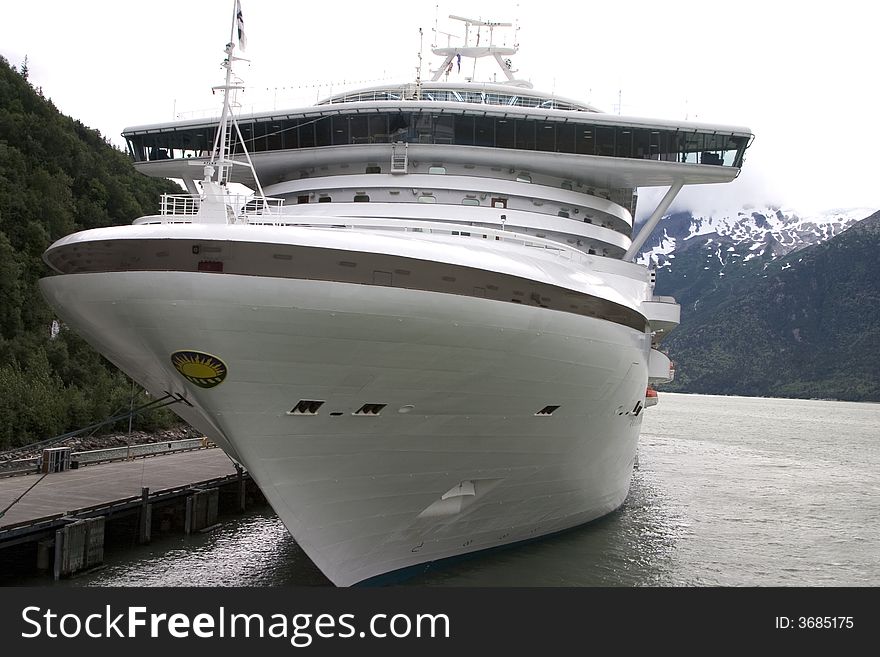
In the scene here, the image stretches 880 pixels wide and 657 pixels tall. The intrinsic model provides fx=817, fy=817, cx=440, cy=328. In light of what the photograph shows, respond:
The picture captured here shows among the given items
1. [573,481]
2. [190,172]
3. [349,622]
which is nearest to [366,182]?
[190,172]

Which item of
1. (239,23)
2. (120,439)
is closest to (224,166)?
(239,23)

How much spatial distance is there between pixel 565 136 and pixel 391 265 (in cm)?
699

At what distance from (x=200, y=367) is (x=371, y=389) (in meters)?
2.14

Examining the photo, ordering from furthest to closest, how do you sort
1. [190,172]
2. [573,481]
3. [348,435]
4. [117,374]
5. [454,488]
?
[117,374] → [190,172] → [573,481] → [454,488] → [348,435]

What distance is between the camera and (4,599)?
9.74 metres

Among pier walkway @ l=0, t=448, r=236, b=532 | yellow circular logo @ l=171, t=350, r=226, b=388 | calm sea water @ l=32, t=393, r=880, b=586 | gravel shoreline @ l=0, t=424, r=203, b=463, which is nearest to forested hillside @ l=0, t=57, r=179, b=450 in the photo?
gravel shoreline @ l=0, t=424, r=203, b=463

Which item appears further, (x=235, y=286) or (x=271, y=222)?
(x=271, y=222)

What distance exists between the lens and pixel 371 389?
10508mm

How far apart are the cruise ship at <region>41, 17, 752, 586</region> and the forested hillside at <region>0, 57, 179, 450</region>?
18.0m

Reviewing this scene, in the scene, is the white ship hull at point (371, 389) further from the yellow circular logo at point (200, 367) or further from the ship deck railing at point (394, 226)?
the ship deck railing at point (394, 226)

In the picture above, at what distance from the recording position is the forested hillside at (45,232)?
104 ft

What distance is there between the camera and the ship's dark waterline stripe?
31.3 ft

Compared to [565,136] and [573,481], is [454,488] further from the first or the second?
[565,136]

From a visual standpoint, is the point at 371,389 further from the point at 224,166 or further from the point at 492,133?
the point at 492,133
